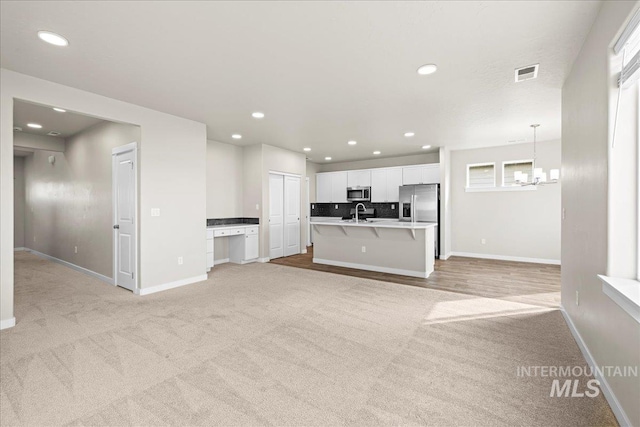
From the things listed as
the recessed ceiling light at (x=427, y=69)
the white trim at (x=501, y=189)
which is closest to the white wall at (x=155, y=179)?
the recessed ceiling light at (x=427, y=69)

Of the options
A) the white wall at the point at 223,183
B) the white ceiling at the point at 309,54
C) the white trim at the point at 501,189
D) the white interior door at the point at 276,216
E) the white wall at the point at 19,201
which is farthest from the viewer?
the white wall at the point at 19,201

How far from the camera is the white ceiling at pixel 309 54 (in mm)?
2135

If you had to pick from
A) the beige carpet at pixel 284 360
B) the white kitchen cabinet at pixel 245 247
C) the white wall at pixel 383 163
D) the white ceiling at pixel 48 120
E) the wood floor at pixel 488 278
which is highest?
the white ceiling at pixel 48 120

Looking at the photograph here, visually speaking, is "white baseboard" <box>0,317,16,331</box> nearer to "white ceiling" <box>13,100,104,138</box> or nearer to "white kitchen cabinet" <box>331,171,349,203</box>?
"white ceiling" <box>13,100,104,138</box>

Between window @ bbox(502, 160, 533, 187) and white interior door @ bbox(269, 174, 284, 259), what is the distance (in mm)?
5364

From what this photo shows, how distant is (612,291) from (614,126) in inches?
42.2

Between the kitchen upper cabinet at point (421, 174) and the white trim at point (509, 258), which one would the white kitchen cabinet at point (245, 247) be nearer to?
the kitchen upper cabinet at point (421, 174)

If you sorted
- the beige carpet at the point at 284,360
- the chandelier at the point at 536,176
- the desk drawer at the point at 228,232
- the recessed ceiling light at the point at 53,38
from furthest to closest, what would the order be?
the desk drawer at the point at 228,232, the chandelier at the point at 536,176, the recessed ceiling light at the point at 53,38, the beige carpet at the point at 284,360

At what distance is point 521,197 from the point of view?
6715 millimetres

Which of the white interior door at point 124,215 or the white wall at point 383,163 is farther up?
the white wall at point 383,163

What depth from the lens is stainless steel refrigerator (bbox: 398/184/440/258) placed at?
7109mm

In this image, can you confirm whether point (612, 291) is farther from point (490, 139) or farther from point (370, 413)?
point (490, 139)

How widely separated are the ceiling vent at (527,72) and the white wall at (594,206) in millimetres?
321

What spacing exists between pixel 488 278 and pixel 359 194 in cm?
Answer: 433
